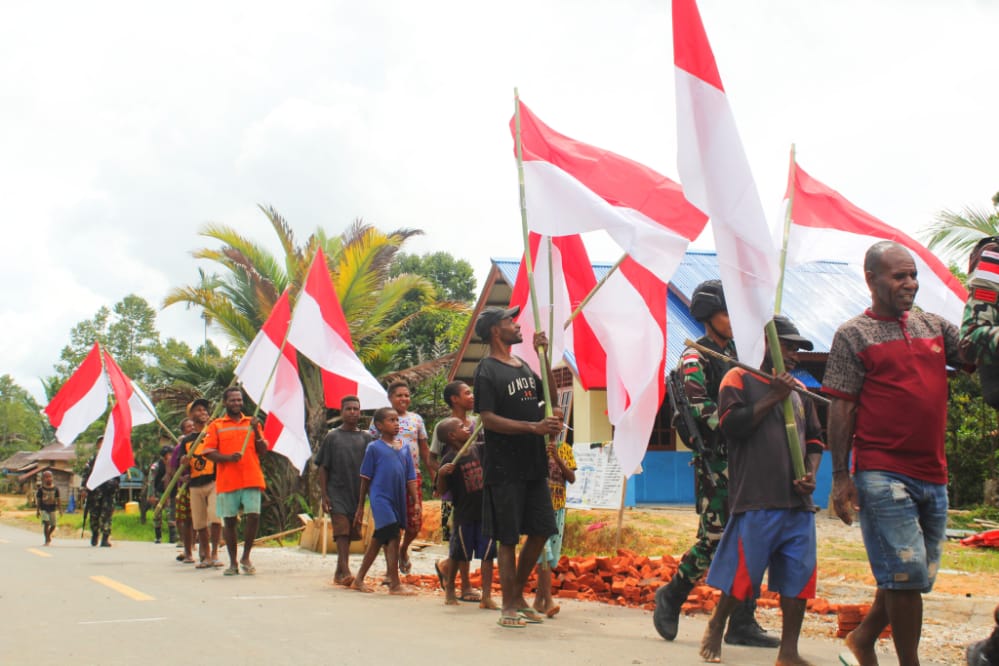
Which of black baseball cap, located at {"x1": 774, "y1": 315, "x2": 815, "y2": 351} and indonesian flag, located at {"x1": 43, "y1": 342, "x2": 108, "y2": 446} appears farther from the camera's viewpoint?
indonesian flag, located at {"x1": 43, "y1": 342, "x2": 108, "y2": 446}

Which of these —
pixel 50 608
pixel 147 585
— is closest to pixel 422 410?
pixel 147 585

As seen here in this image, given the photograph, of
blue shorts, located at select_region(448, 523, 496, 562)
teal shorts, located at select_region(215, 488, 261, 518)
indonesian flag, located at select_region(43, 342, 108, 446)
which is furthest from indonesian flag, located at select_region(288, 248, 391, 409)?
indonesian flag, located at select_region(43, 342, 108, 446)

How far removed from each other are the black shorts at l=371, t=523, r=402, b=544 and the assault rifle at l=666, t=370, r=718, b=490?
3.54 meters

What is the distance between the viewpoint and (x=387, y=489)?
9.16 meters

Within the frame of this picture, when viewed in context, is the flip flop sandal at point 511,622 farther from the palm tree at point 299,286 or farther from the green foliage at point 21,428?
the green foliage at point 21,428

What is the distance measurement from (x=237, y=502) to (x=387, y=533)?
8.84ft

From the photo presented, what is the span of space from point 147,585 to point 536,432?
200 inches

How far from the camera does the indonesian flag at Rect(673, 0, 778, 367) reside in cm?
547

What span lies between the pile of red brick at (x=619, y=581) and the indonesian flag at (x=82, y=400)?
8.55m

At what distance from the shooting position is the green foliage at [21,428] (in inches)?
3629

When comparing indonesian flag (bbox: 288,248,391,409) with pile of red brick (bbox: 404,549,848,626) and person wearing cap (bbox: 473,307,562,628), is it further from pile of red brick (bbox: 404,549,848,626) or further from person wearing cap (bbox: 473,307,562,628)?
person wearing cap (bbox: 473,307,562,628)

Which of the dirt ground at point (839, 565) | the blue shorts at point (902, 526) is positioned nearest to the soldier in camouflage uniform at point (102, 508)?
the dirt ground at point (839, 565)

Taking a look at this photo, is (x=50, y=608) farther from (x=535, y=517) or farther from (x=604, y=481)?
(x=604, y=481)

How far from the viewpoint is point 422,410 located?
27.9 meters
